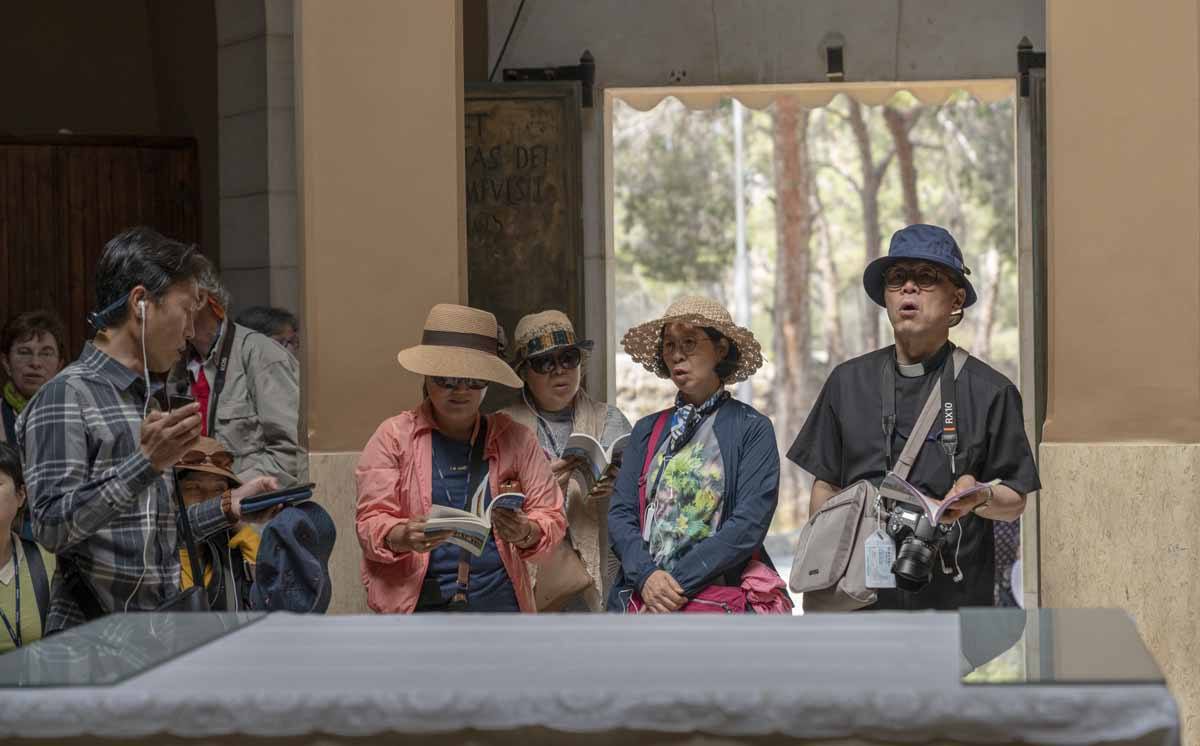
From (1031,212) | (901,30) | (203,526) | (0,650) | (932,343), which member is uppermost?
(901,30)

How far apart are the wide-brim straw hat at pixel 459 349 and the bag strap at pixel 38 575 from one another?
49.8 inches

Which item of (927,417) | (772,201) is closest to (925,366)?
Result: (927,417)

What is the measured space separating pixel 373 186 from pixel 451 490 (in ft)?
5.02

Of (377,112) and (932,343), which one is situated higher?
(377,112)

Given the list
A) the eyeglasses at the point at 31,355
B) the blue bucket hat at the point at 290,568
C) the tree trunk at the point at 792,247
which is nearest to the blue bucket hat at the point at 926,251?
the blue bucket hat at the point at 290,568

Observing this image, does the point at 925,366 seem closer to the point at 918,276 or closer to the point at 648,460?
the point at 918,276

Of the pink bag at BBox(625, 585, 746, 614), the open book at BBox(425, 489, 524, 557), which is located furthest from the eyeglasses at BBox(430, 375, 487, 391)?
the pink bag at BBox(625, 585, 746, 614)

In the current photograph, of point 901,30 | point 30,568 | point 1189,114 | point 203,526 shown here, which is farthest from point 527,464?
point 901,30

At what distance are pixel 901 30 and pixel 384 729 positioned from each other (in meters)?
8.15

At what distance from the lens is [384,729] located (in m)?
3.14

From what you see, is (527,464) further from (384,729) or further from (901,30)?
(901,30)

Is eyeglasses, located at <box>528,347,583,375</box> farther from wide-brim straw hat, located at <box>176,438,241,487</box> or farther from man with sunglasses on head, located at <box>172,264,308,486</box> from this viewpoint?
wide-brim straw hat, located at <box>176,438,241,487</box>

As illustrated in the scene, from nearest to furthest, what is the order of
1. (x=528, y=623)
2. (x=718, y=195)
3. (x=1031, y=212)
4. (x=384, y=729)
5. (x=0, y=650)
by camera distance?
(x=384, y=729) < (x=528, y=623) < (x=0, y=650) < (x=1031, y=212) < (x=718, y=195)

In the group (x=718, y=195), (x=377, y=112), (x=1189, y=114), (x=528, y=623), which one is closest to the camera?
(x=528, y=623)
